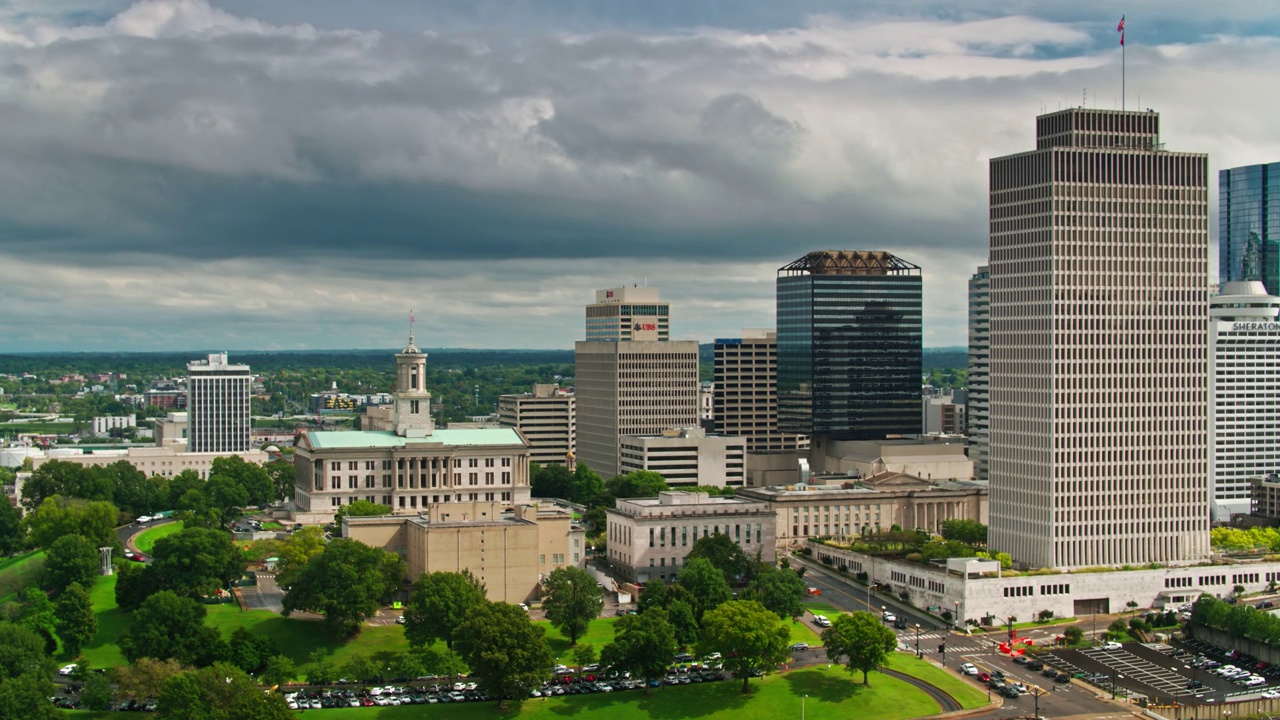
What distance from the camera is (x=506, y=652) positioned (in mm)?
188000

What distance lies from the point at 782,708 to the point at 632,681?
19.1 m

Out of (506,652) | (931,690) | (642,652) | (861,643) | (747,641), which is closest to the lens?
(506,652)

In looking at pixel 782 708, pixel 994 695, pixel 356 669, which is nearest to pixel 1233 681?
pixel 994 695

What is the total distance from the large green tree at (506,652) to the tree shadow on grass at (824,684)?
2977 centimetres

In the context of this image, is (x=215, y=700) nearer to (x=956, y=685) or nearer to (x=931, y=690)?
Answer: (x=931, y=690)

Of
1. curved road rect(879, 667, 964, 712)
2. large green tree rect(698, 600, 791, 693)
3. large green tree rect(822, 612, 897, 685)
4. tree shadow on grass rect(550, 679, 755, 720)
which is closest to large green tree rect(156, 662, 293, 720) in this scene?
tree shadow on grass rect(550, 679, 755, 720)

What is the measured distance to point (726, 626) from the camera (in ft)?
642

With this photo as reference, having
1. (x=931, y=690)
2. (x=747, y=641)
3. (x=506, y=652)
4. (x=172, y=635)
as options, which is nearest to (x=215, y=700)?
(x=172, y=635)

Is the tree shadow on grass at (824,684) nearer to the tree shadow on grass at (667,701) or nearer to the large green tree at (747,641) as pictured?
the large green tree at (747,641)

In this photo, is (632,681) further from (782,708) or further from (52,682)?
(52,682)

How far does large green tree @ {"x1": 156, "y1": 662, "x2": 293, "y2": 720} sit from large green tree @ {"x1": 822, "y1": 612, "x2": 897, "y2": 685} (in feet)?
215

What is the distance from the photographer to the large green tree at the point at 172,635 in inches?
7598

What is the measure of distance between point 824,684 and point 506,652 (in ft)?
127

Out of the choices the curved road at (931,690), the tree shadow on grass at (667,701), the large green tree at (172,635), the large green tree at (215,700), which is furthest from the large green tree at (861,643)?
the large green tree at (172,635)
